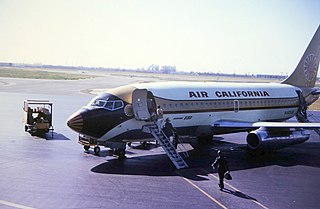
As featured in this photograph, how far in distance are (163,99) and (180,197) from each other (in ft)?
31.2

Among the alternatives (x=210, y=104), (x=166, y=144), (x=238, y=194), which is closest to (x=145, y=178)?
(x=166, y=144)

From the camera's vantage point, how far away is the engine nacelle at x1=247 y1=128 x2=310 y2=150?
25.8m

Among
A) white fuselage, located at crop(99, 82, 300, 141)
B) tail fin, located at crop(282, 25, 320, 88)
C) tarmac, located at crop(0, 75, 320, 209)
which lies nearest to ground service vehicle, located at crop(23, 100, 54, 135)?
tarmac, located at crop(0, 75, 320, 209)

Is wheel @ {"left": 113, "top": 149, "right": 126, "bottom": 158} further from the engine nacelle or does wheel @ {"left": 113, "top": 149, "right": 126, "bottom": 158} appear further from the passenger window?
the engine nacelle

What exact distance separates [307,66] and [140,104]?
867 inches

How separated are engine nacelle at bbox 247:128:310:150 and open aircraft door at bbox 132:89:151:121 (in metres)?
7.26

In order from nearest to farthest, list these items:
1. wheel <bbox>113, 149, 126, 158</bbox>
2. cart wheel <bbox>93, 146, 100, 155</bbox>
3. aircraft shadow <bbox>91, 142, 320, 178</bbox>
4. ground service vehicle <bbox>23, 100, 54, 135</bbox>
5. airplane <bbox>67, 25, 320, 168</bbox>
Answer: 1. aircraft shadow <bbox>91, 142, 320, 178</bbox>
2. airplane <bbox>67, 25, 320, 168</bbox>
3. wheel <bbox>113, 149, 126, 158</bbox>
4. cart wheel <bbox>93, 146, 100, 155</bbox>
5. ground service vehicle <bbox>23, 100, 54, 135</bbox>

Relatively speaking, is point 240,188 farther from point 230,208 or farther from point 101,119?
point 101,119

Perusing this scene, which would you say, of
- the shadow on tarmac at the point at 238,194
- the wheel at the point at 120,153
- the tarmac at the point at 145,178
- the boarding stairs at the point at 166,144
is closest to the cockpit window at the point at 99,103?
the boarding stairs at the point at 166,144

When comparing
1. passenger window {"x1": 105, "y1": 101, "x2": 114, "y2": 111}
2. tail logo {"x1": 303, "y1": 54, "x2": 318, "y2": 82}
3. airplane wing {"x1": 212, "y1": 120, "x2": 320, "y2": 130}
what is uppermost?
tail logo {"x1": 303, "y1": 54, "x2": 318, "y2": 82}

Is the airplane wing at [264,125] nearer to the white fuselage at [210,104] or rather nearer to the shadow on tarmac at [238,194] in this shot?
the white fuselage at [210,104]

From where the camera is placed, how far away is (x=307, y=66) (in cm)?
3903

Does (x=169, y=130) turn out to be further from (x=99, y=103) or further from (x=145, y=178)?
(x=145, y=178)

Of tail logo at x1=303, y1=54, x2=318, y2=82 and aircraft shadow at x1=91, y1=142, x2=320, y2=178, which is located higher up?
tail logo at x1=303, y1=54, x2=318, y2=82
